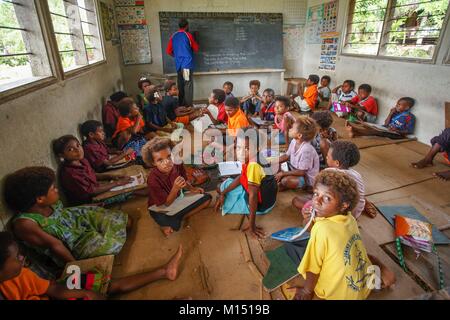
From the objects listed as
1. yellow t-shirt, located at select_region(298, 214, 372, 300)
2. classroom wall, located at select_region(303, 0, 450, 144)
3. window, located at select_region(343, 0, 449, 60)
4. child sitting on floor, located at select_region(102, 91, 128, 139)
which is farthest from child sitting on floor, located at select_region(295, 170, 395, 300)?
window, located at select_region(343, 0, 449, 60)

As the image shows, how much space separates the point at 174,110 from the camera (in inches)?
159

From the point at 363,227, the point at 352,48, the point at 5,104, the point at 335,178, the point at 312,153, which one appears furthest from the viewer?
the point at 352,48

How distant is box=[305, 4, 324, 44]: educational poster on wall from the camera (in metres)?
5.27

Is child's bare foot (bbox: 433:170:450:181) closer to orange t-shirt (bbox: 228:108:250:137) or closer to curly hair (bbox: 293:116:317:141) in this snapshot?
curly hair (bbox: 293:116:317:141)

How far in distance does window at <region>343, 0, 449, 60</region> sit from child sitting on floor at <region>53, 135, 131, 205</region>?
165 inches

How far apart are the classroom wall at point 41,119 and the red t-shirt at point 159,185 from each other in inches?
29.4

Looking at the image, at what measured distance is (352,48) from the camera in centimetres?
463

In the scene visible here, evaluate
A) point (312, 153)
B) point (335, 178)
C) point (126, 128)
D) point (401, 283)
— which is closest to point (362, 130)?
point (312, 153)

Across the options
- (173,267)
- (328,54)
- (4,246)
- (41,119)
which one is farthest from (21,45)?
(328,54)

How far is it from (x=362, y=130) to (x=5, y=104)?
393 cm

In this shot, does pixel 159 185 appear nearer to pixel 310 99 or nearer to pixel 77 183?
pixel 77 183

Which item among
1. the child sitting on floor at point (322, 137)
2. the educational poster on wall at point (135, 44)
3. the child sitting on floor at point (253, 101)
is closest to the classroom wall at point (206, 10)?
the educational poster on wall at point (135, 44)
